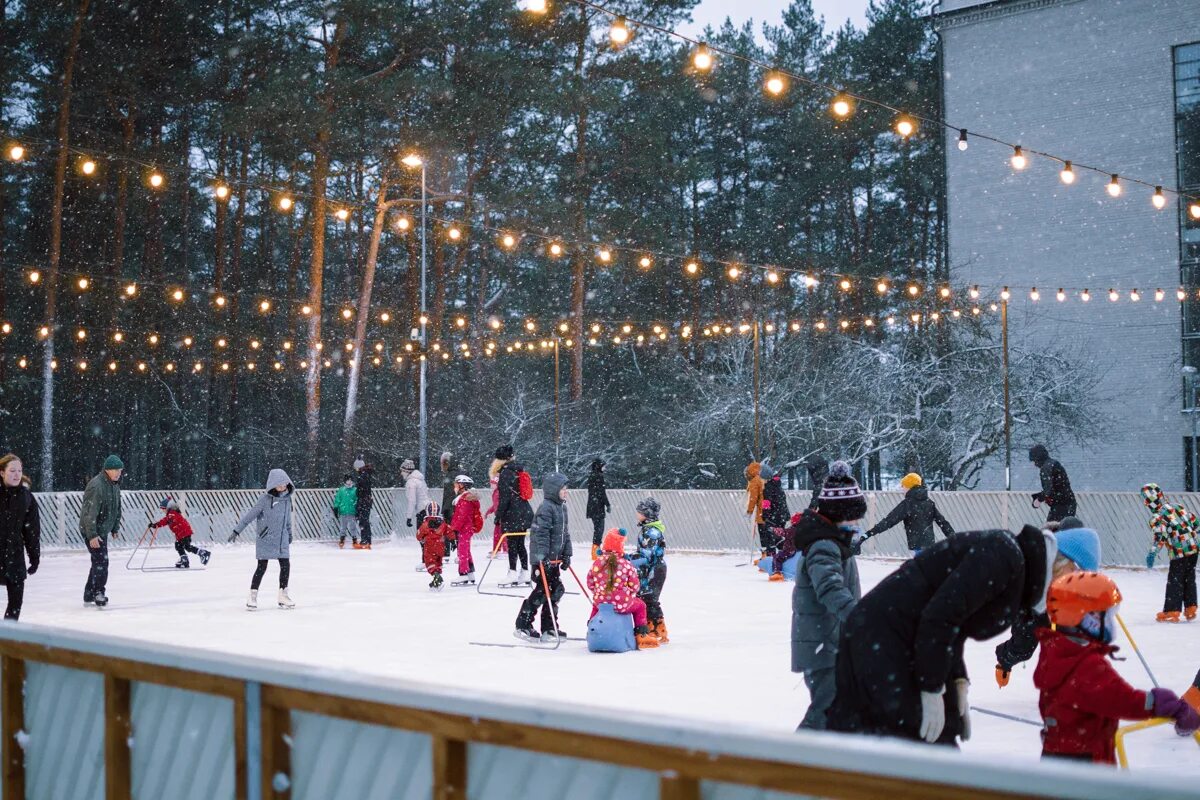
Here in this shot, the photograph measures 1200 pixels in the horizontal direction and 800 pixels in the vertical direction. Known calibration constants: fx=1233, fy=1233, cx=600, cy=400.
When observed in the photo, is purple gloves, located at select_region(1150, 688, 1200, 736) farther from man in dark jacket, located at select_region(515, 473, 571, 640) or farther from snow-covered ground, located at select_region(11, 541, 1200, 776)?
man in dark jacket, located at select_region(515, 473, 571, 640)

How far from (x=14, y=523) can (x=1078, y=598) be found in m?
8.57

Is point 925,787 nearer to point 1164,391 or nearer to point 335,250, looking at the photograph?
point 1164,391

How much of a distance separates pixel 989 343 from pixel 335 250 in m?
28.6

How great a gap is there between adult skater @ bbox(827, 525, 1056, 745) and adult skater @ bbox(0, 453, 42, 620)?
7954 mm

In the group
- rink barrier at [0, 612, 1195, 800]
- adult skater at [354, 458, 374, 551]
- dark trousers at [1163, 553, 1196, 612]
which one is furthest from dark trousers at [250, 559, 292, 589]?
adult skater at [354, 458, 374, 551]

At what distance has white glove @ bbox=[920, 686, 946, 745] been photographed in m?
3.65

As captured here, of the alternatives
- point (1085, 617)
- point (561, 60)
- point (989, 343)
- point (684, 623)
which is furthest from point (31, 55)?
point (1085, 617)

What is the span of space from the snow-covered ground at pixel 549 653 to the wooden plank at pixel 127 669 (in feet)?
1.57

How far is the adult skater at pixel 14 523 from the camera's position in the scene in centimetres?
982

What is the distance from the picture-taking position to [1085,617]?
13.4ft

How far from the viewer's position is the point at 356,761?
293 centimetres

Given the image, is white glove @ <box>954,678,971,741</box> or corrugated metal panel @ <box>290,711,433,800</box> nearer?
corrugated metal panel @ <box>290,711,433,800</box>

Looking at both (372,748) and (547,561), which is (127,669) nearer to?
(372,748)

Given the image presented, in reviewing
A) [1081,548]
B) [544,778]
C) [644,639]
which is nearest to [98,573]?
[644,639]
